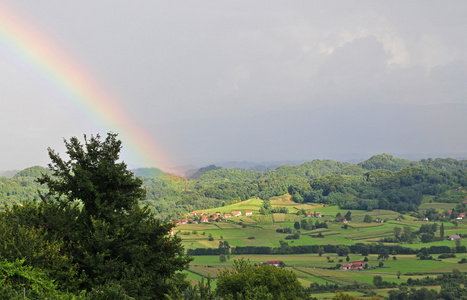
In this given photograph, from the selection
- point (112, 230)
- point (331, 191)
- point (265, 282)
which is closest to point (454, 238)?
point (331, 191)

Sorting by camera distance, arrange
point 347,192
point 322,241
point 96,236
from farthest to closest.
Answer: point 347,192, point 322,241, point 96,236

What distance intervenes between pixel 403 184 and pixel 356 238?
212 feet

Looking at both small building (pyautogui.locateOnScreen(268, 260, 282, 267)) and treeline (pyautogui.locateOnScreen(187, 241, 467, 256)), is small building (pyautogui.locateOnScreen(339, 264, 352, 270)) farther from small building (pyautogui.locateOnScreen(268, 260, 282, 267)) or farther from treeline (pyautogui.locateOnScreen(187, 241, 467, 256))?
small building (pyautogui.locateOnScreen(268, 260, 282, 267))

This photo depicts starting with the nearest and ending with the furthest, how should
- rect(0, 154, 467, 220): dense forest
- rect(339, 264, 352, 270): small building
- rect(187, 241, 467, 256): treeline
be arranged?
rect(339, 264, 352, 270): small building → rect(187, 241, 467, 256): treeline → rect(0, 154, 467, 220): dense forest

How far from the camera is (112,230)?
572 inches

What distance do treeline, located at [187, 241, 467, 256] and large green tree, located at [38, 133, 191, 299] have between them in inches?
2188

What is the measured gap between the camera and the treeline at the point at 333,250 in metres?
69.3

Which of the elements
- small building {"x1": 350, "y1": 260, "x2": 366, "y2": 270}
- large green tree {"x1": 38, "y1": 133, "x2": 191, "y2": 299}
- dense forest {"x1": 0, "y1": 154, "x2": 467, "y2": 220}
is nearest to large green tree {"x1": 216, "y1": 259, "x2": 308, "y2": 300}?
large green tree {"x1": 38, "y1": 133, "x2": 191, "y2": 299}

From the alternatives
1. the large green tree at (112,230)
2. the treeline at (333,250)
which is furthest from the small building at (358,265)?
the large green tree at (112,230)

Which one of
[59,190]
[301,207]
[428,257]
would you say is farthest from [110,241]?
[301,207]

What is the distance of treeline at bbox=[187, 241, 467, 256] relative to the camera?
2729 inches

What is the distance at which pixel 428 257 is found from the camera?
65.3 metres

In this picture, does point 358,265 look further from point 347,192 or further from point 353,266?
point 347,192

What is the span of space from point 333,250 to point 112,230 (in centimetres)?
6407
